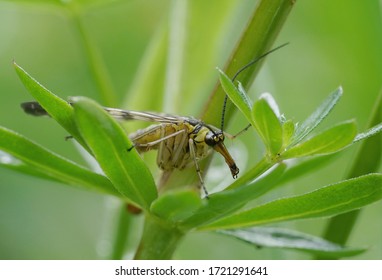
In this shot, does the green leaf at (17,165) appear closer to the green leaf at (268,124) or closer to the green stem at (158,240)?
the green stem at (158,240)

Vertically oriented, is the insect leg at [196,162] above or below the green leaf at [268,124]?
above

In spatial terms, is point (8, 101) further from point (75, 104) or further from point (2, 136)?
point (75, 104)

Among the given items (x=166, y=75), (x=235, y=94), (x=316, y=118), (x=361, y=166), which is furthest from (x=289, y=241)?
(x=166, y=75)

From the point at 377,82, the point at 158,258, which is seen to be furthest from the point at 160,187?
the point at 377,82

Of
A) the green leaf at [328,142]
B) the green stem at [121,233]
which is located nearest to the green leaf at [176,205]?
the green leaf at [328,142]

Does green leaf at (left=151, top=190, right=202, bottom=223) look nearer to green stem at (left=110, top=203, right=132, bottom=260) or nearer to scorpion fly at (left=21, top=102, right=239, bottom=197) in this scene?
scorpion fly at (left=21, top=102, right=239, bottom=197)

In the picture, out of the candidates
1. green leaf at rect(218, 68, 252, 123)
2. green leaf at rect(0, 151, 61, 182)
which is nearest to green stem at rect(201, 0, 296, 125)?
green leaf at rect(218, 68, 252, 123)

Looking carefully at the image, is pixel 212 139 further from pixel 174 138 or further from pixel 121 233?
pixel 121 233
